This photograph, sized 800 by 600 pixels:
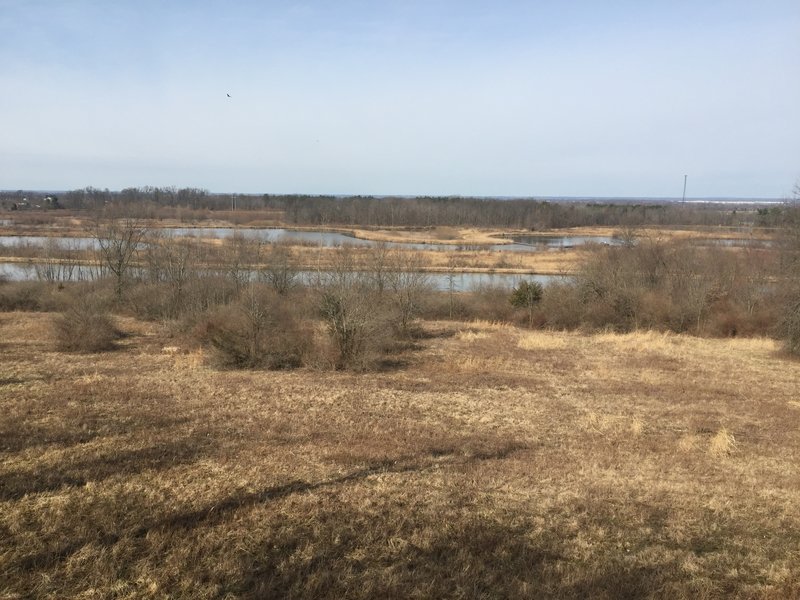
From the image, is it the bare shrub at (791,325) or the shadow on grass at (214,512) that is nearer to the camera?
the shadow on grass at (214,512)

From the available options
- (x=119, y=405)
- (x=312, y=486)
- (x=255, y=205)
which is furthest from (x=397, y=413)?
(x=255, y=205)

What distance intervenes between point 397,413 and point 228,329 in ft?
26.5

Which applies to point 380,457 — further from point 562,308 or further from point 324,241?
point 324,241

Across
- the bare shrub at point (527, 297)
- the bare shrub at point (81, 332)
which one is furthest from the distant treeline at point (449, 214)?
the bare shrub at point (81, 332)

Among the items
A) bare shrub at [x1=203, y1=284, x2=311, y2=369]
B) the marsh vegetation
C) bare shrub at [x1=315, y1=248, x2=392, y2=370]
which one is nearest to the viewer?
the marsh vegetation

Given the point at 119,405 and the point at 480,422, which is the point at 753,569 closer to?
the point at 480,422

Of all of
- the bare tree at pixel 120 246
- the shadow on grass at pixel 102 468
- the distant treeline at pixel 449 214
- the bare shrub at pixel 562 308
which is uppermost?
the distant treeline at pixel 449 214

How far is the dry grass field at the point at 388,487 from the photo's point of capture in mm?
5359

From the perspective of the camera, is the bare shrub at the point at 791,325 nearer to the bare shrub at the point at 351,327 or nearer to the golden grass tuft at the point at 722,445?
the golden grass tuft at the point at 722,445

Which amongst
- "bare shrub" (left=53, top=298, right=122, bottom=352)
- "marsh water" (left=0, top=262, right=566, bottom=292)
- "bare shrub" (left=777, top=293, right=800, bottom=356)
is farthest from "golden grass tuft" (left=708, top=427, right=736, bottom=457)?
"marsh water" (left=0, top=262, right=566, bottom=292)

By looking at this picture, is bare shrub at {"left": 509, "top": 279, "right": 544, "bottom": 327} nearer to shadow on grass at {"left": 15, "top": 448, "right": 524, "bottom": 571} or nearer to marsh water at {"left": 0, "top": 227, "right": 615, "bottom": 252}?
marsh water at {"left": 0, "top": 227, "right": 615, "bottom": 252}

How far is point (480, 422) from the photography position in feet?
39.7

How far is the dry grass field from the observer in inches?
211

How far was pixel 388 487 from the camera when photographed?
7824 millimetres
